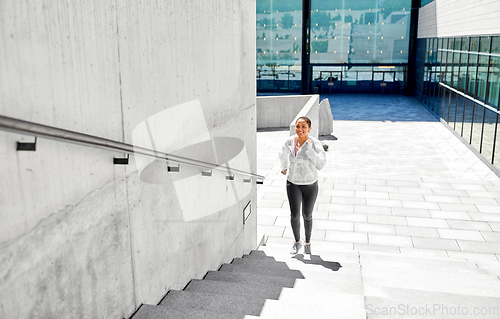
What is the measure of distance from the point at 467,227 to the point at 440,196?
174 cm

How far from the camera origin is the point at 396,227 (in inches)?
319

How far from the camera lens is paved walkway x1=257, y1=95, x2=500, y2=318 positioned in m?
Result: 4.55

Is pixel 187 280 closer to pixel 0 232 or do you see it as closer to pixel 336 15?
pixel 0 232

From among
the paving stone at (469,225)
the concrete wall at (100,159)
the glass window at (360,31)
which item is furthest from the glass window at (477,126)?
the glass window at (360,31)

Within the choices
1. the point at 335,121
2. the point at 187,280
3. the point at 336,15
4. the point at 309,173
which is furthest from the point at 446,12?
the point at 187,280

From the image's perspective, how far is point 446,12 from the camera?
18.9 m

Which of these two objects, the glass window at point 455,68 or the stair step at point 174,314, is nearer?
the stair step at point 174,314

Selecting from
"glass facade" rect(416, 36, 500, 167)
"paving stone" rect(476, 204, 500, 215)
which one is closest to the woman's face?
"paving stone" rect(476, 204, 500, 215)

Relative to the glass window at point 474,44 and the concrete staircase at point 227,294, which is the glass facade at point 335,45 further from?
the concrete staircase at point 227,294

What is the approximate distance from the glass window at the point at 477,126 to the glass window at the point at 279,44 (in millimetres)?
17445

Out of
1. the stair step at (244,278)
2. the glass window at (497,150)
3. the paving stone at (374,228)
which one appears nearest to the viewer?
the stair step at (244,278)

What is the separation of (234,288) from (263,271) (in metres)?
1.40

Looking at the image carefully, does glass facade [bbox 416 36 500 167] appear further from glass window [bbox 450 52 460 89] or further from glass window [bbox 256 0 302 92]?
glass window [bbox 256 0 302 92]

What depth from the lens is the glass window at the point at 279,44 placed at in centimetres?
2969
